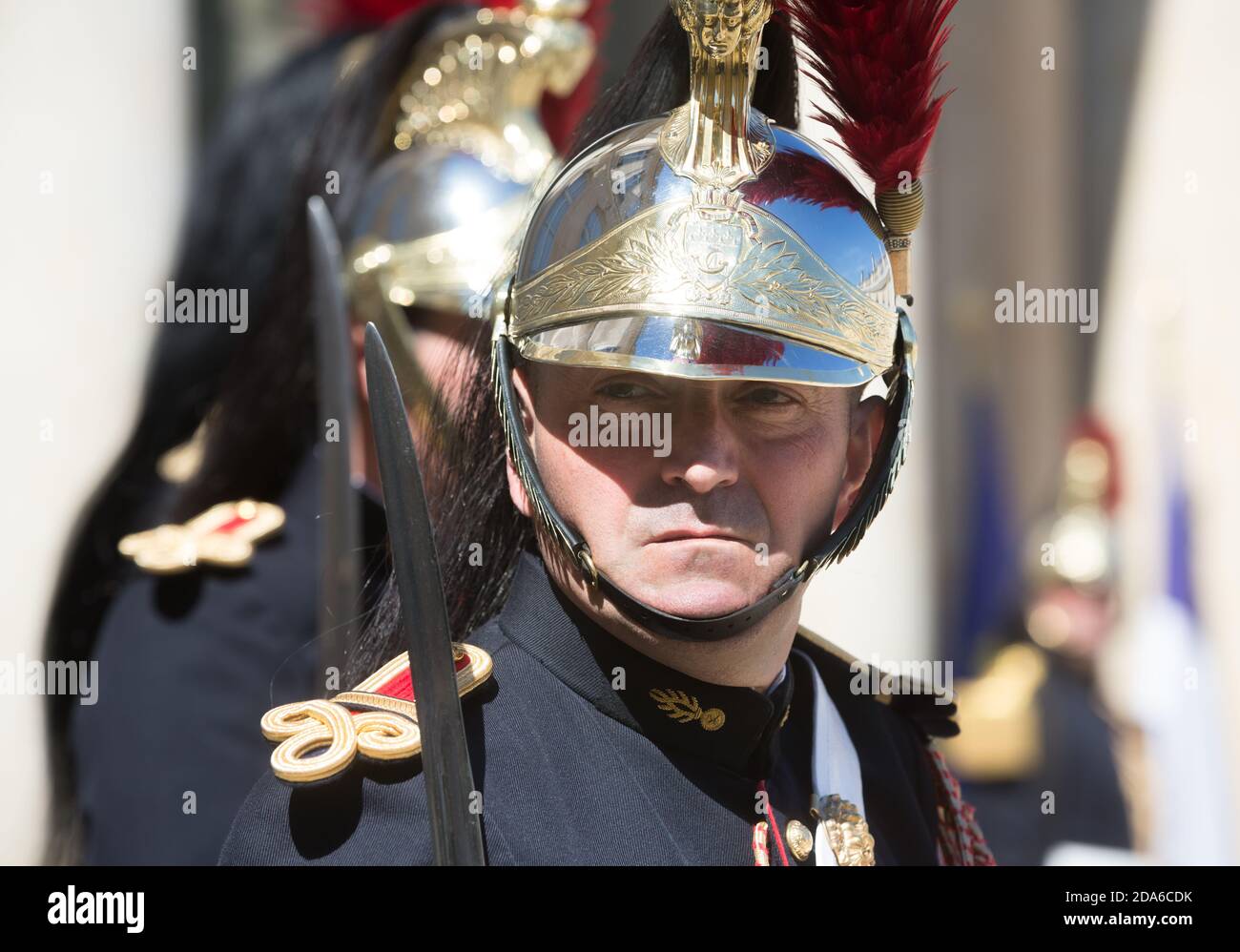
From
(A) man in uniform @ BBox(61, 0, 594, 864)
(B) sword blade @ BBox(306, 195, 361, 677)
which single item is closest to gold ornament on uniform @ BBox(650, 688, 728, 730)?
(A) man in uniform @ BBox(61, 0, 594, 864)

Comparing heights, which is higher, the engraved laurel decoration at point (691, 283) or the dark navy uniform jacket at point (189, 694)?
the engraved laurel decoration at point (691, 283)

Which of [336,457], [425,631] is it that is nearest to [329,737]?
[425,631]

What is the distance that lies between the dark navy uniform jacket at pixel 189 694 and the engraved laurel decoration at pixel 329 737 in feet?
4.75

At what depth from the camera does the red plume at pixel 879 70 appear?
A: 211cm

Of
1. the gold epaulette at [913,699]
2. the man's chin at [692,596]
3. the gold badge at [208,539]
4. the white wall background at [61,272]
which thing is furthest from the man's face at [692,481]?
the white wall background at [61,272]

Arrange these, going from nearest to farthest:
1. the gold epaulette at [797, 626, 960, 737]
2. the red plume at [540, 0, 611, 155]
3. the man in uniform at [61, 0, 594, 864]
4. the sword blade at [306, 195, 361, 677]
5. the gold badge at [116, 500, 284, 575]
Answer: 1. the gold epaulette at [797, 626, 960, 737]
2. the sword blade at [306, 195, 361, 677]
3. the man in uniform at [61, 0, 594, 864]
4. the gold badge at [116, 500, 284, 575]
5. the red plume at [540, 0, 611, 155]

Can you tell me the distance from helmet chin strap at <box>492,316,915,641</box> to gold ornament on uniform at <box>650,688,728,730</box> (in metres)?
0.13

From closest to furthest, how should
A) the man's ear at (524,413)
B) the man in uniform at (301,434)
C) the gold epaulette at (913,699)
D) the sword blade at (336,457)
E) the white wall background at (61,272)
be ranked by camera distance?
the man's ear at (524,413), the gold epaulette at (913,699), the sword blade at (336,457), the man in uniform at (301,434), the white wall background at (61,272)

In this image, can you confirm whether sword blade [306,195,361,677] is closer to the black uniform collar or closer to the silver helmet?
the black uniform collar

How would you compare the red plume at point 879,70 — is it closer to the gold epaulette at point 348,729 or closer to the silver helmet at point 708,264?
the silver helmet at point 708,264

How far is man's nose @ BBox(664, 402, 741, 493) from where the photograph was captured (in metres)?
1.95
